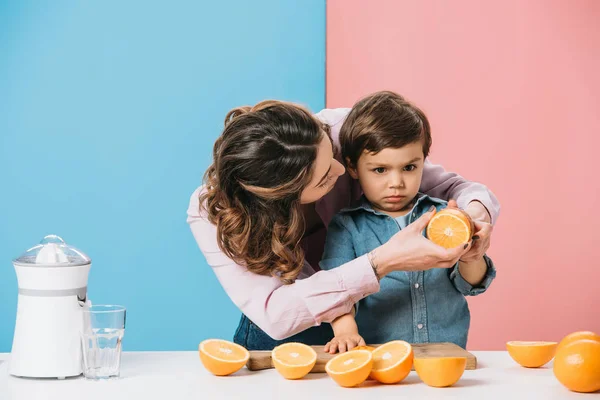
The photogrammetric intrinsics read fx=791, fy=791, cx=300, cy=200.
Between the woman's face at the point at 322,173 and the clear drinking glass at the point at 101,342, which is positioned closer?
the clear drinking glass at the point at 101,342

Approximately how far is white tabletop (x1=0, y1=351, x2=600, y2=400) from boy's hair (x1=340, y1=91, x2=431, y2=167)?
23.9 inches

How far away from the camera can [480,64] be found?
348 cm

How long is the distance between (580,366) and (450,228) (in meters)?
0.41

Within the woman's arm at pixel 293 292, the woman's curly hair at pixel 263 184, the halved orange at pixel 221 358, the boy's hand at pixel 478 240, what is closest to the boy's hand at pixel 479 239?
the boy's hand at pixel 478 240

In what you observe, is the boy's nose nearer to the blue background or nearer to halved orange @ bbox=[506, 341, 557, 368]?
halved orange @ bbox=[506, 341, 557, 368]

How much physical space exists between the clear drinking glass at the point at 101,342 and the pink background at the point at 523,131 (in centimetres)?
228

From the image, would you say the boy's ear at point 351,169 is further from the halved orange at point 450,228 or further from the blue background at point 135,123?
the blue background at point 135,123

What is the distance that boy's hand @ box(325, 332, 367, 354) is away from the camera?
151cm

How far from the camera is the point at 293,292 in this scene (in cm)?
160

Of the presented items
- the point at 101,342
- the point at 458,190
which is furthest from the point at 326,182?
the point at 101,342

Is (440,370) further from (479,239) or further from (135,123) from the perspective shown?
(135,123)

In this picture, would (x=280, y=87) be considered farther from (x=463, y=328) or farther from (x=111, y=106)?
(x=463, y=328)

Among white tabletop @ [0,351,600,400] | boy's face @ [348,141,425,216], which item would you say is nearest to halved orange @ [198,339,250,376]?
white tabletop @ [0,351,600,400]

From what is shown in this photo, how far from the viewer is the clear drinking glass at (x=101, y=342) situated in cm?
138
